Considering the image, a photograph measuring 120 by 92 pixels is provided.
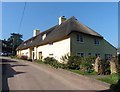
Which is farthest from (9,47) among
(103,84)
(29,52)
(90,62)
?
(103,84)

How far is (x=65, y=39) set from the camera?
3103 centimetres

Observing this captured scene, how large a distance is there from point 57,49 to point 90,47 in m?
4.81

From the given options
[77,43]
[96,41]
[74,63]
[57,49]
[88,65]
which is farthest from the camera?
[96,41]

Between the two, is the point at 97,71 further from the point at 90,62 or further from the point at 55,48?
the point at 55,48

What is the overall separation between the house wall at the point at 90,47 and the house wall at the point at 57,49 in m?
0.83

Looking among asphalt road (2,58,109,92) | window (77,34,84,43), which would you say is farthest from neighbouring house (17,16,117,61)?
asphalt road (2,58,109,92)

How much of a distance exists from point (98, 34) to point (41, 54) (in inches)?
478

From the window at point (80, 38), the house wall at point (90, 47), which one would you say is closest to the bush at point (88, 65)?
the house wall at point (90, 47)

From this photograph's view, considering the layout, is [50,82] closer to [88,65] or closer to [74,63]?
[88,65]

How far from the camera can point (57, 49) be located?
3325cm

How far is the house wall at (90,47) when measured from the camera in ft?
98.7

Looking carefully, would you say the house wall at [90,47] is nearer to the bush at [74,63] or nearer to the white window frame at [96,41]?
the white window frame at [96,41]

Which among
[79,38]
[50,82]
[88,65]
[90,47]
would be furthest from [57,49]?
[50,82]

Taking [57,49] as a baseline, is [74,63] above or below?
below
